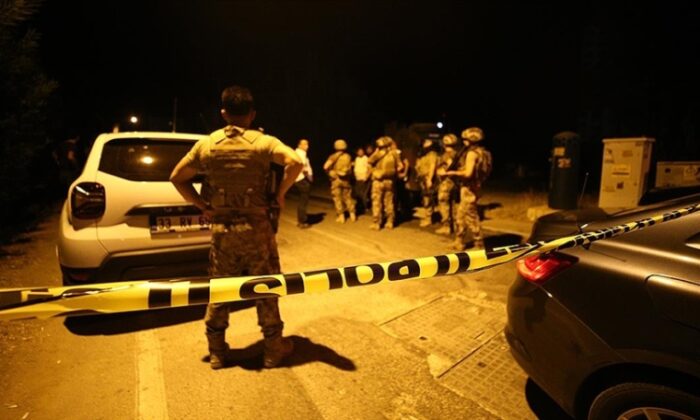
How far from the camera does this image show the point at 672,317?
5.43ft

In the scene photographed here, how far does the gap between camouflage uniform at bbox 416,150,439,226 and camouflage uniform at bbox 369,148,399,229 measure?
88cm

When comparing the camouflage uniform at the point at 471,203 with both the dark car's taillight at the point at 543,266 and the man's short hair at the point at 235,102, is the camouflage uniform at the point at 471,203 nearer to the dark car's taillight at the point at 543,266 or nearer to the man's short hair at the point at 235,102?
the dark car's taillight at the point at 543,266

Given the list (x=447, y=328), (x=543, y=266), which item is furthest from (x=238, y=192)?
(x=447, y=328)

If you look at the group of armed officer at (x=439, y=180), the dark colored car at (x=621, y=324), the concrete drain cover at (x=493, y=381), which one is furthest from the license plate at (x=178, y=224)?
the group of armed officer at (x=439, y=180)

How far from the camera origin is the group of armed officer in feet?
19.2

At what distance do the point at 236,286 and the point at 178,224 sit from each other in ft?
6.77

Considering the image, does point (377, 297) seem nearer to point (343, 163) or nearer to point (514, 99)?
point (343, 163)

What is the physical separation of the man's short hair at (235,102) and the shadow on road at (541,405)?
2644 mm

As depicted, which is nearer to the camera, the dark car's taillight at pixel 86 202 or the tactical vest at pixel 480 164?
the dark car's taillight at pixel 86 202

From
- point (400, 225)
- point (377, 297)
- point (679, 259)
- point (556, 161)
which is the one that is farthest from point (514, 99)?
point (679, 259)

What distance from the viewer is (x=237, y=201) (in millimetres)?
2729

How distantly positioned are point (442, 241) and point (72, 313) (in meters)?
6.02

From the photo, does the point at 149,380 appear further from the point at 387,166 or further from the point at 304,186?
the point at 387,166

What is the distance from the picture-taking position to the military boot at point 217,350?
2949 mm
